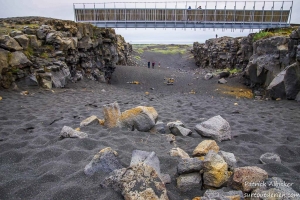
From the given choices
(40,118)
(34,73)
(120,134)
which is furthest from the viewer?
(34,73)

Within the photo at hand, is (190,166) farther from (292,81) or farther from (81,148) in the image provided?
(292,81)

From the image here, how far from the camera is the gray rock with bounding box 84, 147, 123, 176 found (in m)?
2.03

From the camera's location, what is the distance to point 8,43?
24.7 feet

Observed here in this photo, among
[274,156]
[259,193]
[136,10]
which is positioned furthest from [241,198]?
[136,10]

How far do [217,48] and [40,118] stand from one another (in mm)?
25731

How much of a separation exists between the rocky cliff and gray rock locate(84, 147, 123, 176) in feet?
22.9

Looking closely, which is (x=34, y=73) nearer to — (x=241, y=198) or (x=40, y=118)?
(x=40, y=118)

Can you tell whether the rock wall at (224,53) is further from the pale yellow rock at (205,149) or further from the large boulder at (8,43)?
the pale yellow rock at (205,149)

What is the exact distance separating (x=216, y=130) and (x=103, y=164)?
2.02m

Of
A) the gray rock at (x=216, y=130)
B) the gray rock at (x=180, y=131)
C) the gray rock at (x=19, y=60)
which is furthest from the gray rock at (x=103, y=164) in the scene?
the gray rock at (x=19, y=60)

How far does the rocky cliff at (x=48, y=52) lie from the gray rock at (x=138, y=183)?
7394 millimetres

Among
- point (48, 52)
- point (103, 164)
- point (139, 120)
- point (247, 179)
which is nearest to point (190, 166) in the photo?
point (247, 179)

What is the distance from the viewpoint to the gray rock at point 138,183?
1589 mm

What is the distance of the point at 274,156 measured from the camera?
2.53m
